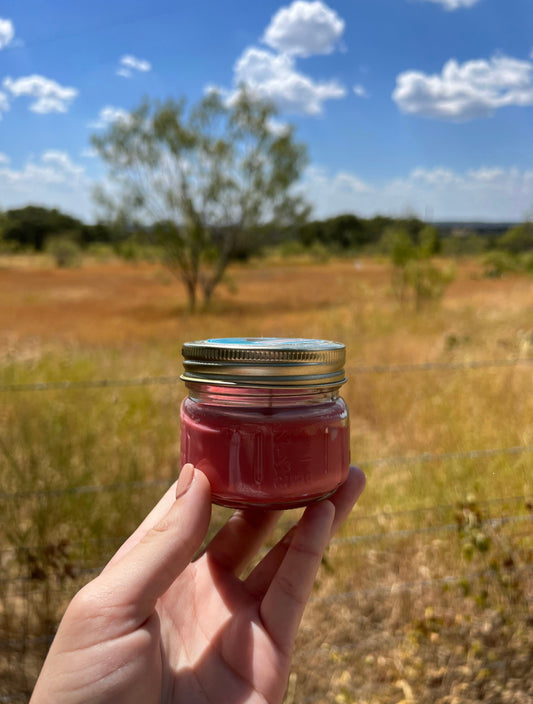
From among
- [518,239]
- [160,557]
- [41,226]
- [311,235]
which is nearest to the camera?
[160,557]

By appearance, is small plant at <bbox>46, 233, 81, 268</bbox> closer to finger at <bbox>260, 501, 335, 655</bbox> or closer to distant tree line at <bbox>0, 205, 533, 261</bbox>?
distant tree line at <bbox>0, 205, 533, 261</bbox>

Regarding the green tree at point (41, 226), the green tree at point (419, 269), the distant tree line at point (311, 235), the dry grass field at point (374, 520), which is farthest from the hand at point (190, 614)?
the green tree at point (41, 226)

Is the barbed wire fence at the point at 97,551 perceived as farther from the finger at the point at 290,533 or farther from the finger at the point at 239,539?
the finger at the point at 290,533

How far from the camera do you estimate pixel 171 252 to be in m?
16.1

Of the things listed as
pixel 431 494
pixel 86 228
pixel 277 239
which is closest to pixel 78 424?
pixel 431 494

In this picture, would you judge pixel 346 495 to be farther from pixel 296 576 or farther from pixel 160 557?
pixel 160 557

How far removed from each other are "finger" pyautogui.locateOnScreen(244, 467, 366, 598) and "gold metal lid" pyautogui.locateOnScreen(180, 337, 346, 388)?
25cm

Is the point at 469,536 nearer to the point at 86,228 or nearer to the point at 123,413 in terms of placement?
the point at 123,413

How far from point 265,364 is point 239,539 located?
51 cm

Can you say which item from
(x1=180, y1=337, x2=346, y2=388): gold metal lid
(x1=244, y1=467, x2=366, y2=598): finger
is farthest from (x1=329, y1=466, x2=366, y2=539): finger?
(x1=180, y1=337, x2=346, y2=388): gold metal lid

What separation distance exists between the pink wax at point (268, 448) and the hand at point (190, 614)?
0.05m

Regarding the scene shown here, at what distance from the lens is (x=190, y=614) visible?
3.80ft

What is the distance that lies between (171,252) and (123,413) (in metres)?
13.1

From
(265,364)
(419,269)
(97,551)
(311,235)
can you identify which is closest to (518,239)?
(419,269)
